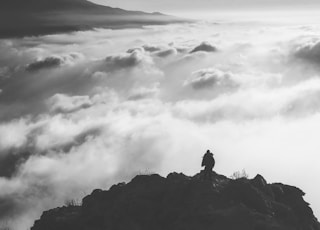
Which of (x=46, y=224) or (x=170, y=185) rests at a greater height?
(x=170, y=185)

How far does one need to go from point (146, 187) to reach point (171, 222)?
637 centimetres

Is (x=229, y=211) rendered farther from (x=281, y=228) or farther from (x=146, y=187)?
(x=146, y=187)

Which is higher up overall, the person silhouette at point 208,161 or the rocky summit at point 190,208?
the person silhouette at point 208,161

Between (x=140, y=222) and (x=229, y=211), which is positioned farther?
(x=140, y=222)

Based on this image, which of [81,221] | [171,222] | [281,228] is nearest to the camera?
[281,228]

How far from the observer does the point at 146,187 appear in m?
48.2

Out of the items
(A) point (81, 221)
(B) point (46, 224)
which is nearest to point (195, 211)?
(A) point (81, 221)

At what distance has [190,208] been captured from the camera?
43.2 metres

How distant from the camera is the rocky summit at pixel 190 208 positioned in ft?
135

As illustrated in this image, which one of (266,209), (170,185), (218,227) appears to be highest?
(170,185)

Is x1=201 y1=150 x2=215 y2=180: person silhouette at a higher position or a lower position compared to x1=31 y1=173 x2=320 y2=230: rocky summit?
higher

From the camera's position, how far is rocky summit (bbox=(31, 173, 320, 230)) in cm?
4122

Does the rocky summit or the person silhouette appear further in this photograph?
the person silhouette

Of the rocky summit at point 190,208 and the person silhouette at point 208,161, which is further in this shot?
the person silhouette at point 208,161
